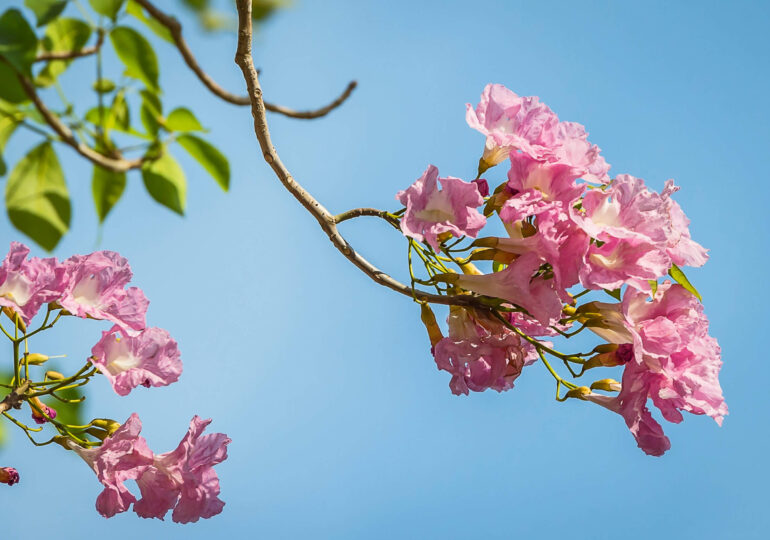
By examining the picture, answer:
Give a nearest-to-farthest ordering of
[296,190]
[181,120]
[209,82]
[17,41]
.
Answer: [17,41], [209,82], [181,120], [296,190]

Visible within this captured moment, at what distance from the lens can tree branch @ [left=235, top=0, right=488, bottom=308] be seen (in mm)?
938

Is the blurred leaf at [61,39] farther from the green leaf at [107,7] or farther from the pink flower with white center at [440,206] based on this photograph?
the pink flower with white center at [440,206]

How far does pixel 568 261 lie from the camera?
3.04 ft

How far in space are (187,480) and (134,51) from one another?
0.55m

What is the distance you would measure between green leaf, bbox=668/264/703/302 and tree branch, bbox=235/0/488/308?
0.24 meters

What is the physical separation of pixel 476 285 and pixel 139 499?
530 millimetres

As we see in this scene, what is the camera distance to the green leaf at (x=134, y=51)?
84cm

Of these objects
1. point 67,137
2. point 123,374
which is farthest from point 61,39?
point 123,374

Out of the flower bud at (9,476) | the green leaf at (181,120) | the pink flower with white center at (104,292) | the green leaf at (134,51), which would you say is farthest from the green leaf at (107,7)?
the flower bud at (9,476)

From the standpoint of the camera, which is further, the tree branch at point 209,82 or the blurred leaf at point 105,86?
the blurred leaf at point 105,86

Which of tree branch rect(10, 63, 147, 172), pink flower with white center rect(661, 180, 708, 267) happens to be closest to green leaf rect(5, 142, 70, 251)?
tree branch rect(10, 63, 147, 172)

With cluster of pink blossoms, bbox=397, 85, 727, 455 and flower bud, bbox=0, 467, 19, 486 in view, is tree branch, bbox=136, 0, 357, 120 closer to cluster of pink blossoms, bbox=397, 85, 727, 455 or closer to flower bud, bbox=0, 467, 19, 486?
cluster of pink blossoms, bbox=397, 85, 727, 455

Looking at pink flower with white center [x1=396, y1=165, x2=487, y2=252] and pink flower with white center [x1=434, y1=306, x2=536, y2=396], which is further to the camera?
pink flower with white center [x1=434, y1=306, x2=536, y2=396]

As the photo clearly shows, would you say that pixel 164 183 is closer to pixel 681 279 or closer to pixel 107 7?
pixel 107 7
